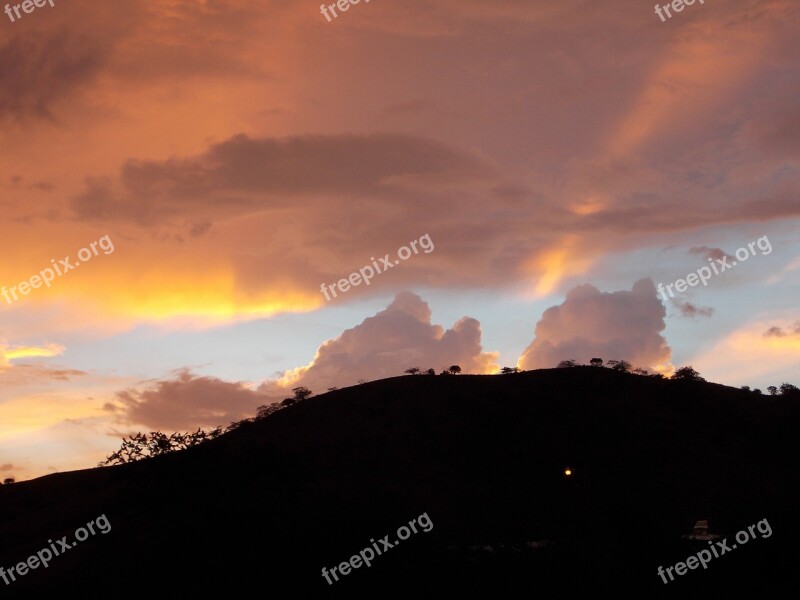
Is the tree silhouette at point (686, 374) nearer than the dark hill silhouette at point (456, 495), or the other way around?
the dark hill silhouette at point (456, 495)

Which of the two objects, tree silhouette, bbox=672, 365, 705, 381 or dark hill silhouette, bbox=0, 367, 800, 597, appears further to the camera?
tree silhouette, bbox=672, 365, 705, 381

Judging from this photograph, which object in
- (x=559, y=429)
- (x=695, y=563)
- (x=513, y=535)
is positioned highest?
(x=559, y=429)

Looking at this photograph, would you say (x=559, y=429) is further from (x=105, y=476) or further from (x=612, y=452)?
(x=105, y=476)

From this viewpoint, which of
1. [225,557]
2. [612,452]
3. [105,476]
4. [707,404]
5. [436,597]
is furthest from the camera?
[105,476]

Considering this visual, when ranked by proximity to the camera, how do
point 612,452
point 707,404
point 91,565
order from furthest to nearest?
point 707,404 → point 612,452 → point 91,565

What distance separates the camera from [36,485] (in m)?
97.8

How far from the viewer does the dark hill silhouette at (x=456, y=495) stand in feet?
133

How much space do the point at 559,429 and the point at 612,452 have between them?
6.09 metres

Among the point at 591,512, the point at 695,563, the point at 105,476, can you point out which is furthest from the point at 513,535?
the point at 105,476

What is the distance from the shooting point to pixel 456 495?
6662cm

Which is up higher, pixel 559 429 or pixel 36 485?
pixel 36 485

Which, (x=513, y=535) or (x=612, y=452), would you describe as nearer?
(x=513, y=535)

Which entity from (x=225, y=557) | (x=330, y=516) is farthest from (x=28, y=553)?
(x=330, y=516)

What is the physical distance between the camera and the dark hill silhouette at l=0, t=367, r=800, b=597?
40531 mm
